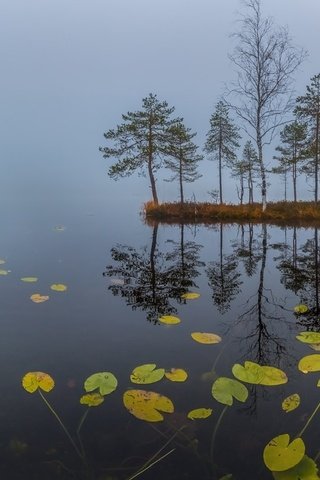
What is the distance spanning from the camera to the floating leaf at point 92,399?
3.25 meters

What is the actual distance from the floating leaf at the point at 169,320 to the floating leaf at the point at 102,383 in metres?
1.77

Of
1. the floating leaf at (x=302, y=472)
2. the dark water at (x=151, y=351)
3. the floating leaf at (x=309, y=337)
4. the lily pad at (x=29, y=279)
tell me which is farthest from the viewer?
the lily pad at (x=29, y=279)

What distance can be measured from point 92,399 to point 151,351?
1176mm

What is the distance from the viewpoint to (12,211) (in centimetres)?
2216

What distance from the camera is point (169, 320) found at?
530cm

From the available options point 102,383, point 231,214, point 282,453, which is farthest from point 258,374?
→ point 231,214

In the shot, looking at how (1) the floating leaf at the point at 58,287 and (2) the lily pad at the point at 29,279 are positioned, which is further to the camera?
(2) the lily pad at the point at 29,279

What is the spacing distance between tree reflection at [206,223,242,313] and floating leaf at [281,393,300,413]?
102 inches

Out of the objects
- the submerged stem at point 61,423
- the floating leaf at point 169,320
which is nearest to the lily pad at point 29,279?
the floating leaf at point 169,320

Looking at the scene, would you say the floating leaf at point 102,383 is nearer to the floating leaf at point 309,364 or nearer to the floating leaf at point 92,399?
the floating leaf at point 92,399

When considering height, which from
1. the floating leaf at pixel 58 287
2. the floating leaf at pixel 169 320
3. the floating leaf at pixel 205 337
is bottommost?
the floating leaf at pixel 205 337

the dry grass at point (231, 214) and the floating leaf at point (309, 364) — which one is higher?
the dry grass at point (231, 214)

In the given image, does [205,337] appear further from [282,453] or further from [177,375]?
[282,453]

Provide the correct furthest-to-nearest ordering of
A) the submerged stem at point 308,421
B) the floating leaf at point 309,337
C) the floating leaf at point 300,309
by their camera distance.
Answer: the floating leaf at point 300,309, the floating leaf at point 309,337, the submerged stem at point 308,421
